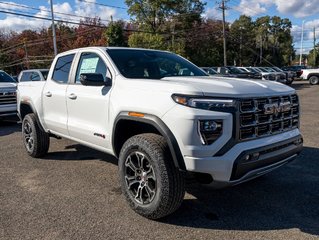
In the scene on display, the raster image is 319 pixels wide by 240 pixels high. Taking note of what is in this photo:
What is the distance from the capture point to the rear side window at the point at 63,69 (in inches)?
214

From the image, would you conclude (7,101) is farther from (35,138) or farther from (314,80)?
(314,80)

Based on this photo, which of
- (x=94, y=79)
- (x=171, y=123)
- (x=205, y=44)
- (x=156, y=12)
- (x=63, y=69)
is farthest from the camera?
(x=205, y=44)

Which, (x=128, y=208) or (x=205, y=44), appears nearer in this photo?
(x=128, y=208)

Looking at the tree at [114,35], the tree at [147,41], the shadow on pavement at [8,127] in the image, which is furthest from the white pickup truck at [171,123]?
the tree at [114,35]

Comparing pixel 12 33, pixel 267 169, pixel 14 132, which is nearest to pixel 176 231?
pixel 267 169

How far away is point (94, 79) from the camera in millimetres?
4266

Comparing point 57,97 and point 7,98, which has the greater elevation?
point 57,97

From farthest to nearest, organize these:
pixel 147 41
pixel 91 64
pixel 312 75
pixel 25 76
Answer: pixel 147 41
pixel 312 75
pixel 25 76
pixel 91 64

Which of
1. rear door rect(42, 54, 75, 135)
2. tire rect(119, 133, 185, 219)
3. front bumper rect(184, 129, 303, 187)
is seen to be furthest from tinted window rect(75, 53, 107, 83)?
front bumper rect(184, 129, 303, 187)

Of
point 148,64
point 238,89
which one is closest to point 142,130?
point 148,64

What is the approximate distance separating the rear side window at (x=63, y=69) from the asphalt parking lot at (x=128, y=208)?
57.7 inches

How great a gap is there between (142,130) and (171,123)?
83 cm

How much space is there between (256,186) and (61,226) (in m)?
2.60

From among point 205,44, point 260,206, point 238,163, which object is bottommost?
point 260,206
